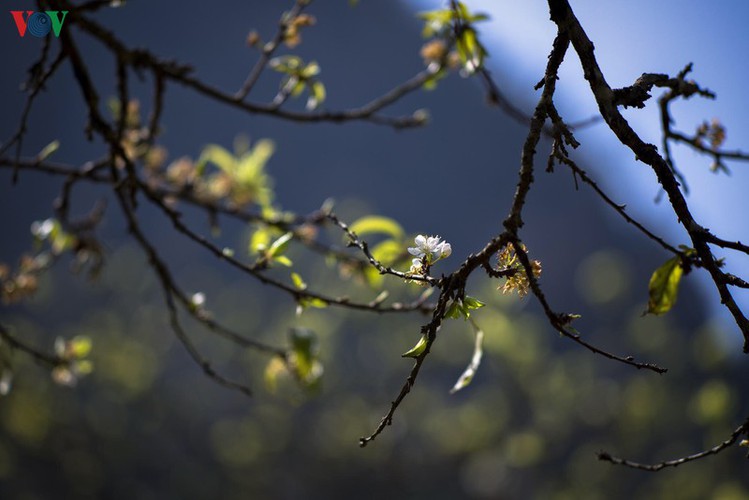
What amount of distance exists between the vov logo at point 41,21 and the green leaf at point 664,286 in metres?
0.84

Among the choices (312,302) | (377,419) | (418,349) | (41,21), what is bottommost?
(418,349)

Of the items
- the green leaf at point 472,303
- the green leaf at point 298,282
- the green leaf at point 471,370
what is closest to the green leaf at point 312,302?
the green leaf at point 298,282

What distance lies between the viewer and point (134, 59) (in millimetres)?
990

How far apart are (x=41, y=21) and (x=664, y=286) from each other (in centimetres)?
92

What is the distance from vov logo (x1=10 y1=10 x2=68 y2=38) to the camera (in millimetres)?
859

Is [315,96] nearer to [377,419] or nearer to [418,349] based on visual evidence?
[418,349]

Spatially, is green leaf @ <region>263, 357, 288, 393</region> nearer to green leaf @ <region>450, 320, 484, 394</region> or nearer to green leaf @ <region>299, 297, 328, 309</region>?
green leaf @ <region>299, 297, 328, 309</region>

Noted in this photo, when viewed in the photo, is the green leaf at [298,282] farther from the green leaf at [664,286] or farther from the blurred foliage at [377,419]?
the blurred foliage at [377,419]

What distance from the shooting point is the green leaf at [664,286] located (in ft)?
1.48

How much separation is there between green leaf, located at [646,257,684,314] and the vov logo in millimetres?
843

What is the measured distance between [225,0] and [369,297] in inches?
Result: 901

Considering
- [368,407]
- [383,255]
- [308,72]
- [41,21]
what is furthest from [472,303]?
[368,407]

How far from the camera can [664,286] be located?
1.51 ft

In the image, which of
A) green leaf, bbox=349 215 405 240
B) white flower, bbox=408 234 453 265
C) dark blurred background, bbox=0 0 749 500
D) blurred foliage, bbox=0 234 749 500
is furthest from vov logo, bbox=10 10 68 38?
blurred foliage, bbox=0 234 749 500
